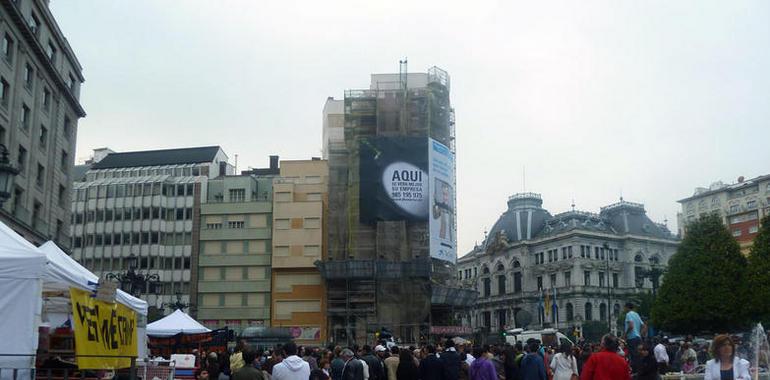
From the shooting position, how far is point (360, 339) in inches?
2408

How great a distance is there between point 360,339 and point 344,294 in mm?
3795

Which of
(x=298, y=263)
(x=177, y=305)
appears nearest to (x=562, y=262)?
(x=298, y=263)

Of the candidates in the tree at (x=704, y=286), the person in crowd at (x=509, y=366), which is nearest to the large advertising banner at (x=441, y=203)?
the tree at (x=704, y=286)

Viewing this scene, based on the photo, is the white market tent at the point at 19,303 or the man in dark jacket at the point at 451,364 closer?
the white market tent at the point at 19,303

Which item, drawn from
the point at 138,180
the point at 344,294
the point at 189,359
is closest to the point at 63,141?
the point at 344,294

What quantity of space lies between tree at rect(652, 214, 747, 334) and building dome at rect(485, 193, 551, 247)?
1900 inches

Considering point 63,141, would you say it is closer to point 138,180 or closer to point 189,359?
point 138,180

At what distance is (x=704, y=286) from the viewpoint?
5738 centimetres

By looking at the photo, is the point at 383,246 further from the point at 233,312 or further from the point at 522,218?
the point at 522,218

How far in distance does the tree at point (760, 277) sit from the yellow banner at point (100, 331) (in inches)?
1961

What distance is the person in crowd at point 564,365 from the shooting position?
15.4m

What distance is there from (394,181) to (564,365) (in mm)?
46171

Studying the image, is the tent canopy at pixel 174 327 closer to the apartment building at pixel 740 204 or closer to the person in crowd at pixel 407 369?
the person in crowd at pixel 407 369

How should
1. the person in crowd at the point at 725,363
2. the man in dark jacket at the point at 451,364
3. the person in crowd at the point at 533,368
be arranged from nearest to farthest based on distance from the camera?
1. the person in crowd at the point at 725,363
2. the person in crowd at the point at 533,368
3. the man in dark jacket at the point at 451,364
